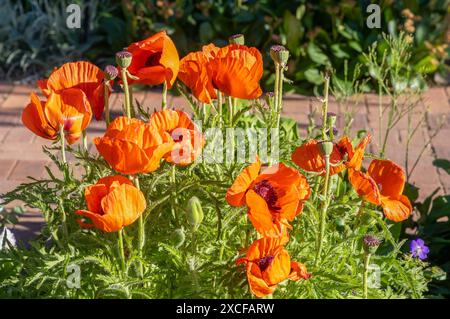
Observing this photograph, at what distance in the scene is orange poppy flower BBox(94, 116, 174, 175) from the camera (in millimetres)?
1444

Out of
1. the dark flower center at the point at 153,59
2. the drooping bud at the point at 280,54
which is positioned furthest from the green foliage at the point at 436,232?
the dark flower center at the point at 153,59

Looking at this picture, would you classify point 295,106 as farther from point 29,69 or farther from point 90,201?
point 90,201

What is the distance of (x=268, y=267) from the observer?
1.45 m

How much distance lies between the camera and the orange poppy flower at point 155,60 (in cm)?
167

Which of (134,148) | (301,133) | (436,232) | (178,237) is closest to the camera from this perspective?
(134,148)

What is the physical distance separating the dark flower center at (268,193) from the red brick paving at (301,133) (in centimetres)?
193

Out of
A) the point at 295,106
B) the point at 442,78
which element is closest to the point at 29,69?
the point at 295,106

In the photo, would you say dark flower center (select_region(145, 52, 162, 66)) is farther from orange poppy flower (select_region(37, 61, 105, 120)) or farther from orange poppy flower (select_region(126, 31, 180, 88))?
orange poppy flower (select_region(37, 61, 105, 120))

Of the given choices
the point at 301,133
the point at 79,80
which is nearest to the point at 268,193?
the point at 79,80

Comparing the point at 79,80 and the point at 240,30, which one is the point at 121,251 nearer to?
the point at 79,80

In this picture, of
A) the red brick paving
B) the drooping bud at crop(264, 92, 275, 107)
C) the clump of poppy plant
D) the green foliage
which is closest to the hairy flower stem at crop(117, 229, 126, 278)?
the clump of poppy plant

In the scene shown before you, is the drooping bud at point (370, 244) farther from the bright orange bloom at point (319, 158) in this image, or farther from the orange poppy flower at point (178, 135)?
the orange poppy flower at point (178, 135)

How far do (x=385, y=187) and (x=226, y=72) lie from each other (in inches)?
16.1

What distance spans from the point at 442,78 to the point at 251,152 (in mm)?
3074
